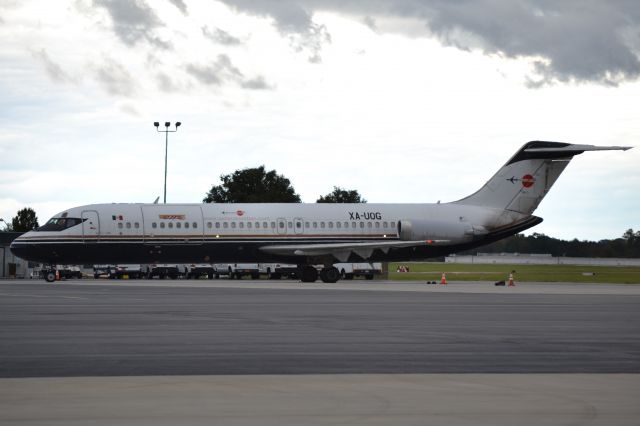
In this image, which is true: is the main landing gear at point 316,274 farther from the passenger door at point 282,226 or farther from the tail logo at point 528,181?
the tail logo at point 528,181

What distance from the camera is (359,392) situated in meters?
11.6

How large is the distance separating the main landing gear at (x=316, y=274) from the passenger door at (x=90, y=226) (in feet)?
37.9

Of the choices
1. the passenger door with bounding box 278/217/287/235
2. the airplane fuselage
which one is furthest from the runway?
the passenger door with bounding box 278/217/287/235

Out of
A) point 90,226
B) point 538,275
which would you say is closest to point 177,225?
point 90,226

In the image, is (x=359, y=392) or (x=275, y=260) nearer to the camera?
(x=359, y=392)

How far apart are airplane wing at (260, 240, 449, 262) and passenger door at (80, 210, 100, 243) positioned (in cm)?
895

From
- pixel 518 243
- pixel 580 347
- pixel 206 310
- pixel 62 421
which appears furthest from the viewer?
pixel 518 243

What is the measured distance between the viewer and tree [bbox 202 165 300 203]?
5399 inches

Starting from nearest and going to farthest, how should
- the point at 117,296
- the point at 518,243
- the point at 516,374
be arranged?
1. the point at 516,374
2. the point at 117,296
3. the point at 518,243

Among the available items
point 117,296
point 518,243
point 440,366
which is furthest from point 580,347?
point 518,243

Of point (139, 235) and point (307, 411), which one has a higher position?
point (139, 235)

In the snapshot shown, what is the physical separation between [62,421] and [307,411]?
2.34 meters

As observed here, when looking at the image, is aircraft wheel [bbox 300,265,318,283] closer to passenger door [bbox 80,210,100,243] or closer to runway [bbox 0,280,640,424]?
passenger door [bbox 80,210,100,243]

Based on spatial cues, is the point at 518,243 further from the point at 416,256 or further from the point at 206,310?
the point at 206,310
